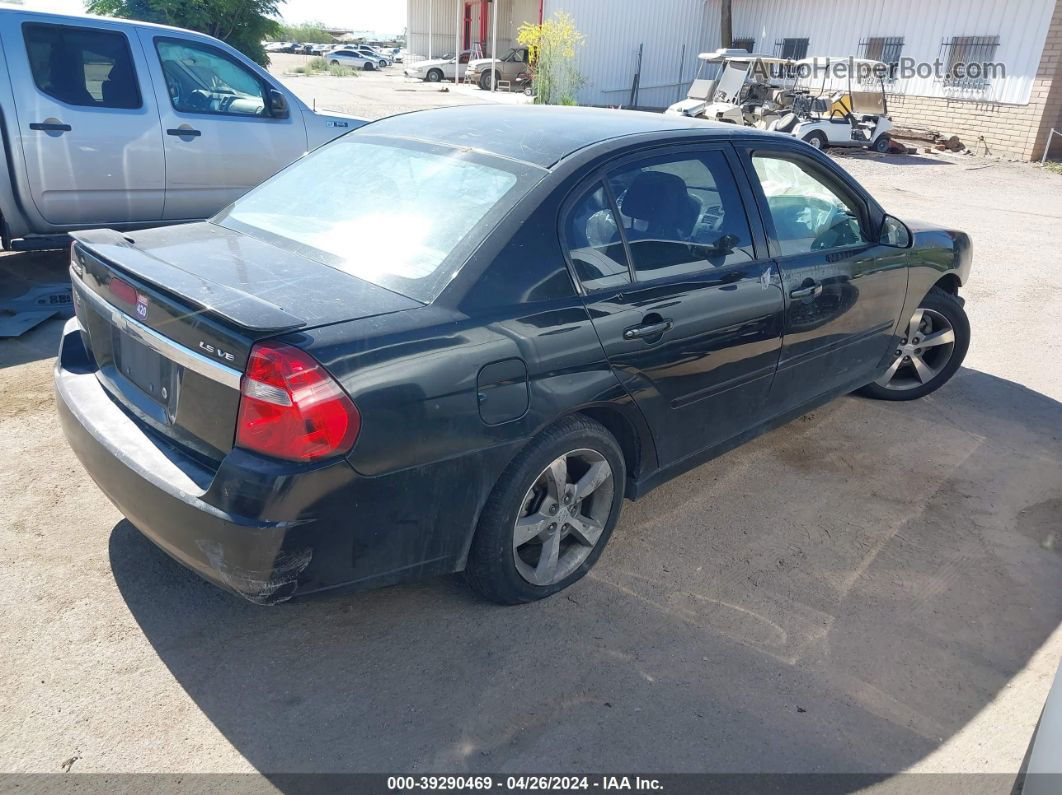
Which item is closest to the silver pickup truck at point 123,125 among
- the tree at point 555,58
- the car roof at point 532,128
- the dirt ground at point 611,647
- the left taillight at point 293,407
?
the dirt ground at point 611,647

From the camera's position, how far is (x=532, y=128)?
3.43 m

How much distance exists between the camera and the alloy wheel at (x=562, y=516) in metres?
3.04

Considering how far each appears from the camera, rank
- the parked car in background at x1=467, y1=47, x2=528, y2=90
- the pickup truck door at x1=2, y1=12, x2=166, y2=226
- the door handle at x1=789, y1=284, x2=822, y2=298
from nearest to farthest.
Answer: the door handle at x1=789, y1=284, x2=822, y2=298, the pickup truck door at x1=2, y1=12, x2=166, y2=226, the parked car in background at x1=467, y1=47, x2=528, y2=90

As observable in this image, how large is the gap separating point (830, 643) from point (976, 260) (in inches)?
313

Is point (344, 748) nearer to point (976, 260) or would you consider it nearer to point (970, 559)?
point (970, 559)

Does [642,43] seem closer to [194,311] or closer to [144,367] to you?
[144,367]

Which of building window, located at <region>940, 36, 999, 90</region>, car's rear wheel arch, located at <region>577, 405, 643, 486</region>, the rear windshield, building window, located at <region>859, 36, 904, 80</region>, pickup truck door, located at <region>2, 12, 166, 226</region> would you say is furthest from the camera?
building window, located at <region>859, 36, 904, 80</region>

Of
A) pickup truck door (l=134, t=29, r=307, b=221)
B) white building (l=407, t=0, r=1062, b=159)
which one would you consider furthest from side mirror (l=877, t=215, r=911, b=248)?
white building (l=407, t=0, r=1062, b=159)

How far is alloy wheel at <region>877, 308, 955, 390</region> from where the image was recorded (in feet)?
17.1

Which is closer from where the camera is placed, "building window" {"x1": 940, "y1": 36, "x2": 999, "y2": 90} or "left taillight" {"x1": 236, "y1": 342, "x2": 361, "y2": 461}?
"left taillight" {"x1": 236, "y1": 342, "x2": 361, "y2": 461}

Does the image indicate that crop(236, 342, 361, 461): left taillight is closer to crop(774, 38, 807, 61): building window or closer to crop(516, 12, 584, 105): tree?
crop(516, 12, 584, 105): tree

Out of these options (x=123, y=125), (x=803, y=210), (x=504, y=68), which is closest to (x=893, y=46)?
(x=504, y=68)

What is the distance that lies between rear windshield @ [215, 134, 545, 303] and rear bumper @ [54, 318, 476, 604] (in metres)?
0.69

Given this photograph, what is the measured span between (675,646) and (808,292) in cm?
185
